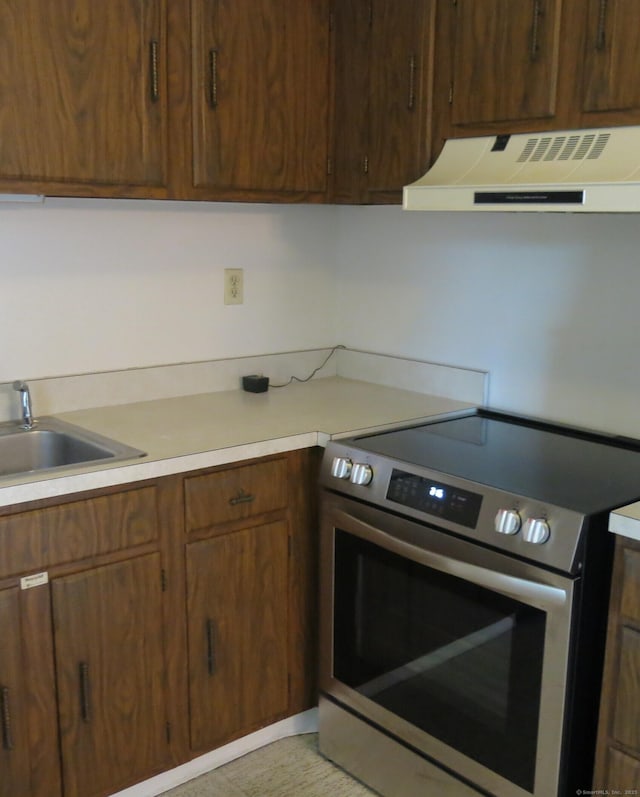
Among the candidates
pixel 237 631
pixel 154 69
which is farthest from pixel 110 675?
pixel 154 69

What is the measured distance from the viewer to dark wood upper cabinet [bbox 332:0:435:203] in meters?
2.26

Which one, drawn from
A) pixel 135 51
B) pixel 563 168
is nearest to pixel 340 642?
pixel 563 168

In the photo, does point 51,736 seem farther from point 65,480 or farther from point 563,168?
Result: point 563,168

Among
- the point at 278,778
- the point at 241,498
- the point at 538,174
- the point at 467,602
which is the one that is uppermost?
the point at 538,174

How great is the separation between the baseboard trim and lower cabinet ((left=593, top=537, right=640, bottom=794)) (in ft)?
3.15

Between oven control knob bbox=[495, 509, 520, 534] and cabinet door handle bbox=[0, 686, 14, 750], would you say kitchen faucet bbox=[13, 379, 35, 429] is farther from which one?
oven control knob bbox=[495, 509, 520, 534]

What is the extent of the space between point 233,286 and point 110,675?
129 cm

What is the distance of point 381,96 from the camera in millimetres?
2375

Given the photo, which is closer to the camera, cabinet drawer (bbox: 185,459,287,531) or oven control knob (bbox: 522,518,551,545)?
oven control knob (bbox: 522,518,551,545)

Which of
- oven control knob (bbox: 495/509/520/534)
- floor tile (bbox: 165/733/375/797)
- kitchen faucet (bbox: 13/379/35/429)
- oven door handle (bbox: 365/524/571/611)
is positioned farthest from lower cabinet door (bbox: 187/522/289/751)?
oven control knob (bbox: 495/509/520/534)

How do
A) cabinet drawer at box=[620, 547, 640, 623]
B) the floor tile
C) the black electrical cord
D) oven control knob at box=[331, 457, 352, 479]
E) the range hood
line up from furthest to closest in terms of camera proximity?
the black electrical cord < the floor tile < oven control knob at box=[331, 457, 352, 479] < the range hood < cabinet drawer at box=[620, 547, 640, 623]

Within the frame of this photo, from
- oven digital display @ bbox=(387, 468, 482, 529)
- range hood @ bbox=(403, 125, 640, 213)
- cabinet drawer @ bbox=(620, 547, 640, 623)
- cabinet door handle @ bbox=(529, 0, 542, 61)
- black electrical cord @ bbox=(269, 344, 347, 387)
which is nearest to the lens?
cabinet drawer @ bbox=(620, 547, 640, 623)

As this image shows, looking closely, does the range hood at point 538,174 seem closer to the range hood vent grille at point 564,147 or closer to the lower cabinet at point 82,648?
the range hood vent grille at point 564,147

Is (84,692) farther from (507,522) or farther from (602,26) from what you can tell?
(602,26)
